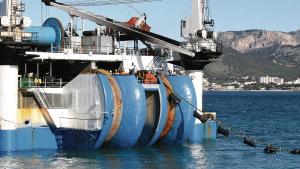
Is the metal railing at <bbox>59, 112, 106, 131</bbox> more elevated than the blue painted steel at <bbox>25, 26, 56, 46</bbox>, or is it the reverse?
the blue painted steel at <bbox>25, 26, 56, 46</bbox>

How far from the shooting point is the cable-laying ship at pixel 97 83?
4647 centimetres

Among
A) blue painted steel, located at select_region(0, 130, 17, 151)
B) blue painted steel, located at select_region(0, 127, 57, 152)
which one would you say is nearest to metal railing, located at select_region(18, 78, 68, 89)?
blue painted steel, located at select_region(0, 127, 57, 152)

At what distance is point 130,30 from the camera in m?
56.6

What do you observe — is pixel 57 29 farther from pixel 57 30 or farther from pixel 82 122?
pixel 82 122

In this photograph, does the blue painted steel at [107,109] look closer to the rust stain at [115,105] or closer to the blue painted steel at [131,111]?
the rust stain at [115,105]

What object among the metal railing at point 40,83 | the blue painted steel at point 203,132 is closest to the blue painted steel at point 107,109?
the metal railing at point 40,83

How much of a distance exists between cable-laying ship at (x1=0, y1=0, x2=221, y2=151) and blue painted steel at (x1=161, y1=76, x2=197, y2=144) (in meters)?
0.07

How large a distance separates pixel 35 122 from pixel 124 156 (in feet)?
20.5

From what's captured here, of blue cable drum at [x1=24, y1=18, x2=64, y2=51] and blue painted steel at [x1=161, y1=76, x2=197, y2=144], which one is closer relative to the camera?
blue cable drum at [x1=24, y1=18, x2=64, y2=51]

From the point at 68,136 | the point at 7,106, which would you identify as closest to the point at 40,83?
the point at 68,136

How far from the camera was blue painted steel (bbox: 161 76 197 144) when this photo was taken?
5259cm

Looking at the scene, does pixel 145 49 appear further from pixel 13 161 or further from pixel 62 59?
pixel 13 161

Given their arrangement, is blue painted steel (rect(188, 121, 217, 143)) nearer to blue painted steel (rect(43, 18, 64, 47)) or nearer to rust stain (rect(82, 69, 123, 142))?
rust stain (rect(82, 69, 123, 142))

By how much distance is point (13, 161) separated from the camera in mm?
43688
